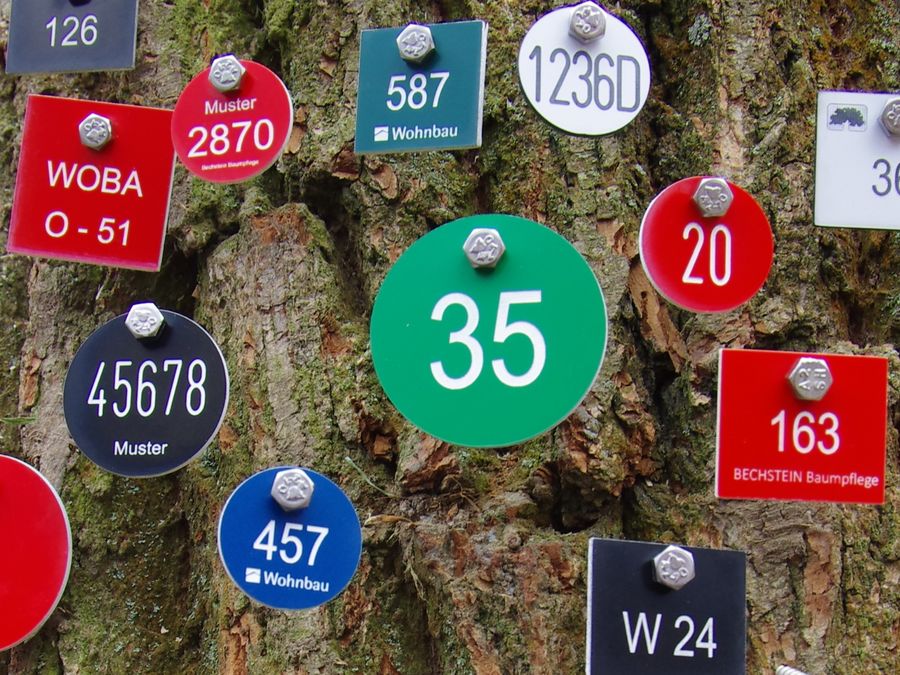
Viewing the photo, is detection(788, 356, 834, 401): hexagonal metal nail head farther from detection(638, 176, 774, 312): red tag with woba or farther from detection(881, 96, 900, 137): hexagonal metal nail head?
detection(881, 96, 900, 137): hexagonal metal nail head

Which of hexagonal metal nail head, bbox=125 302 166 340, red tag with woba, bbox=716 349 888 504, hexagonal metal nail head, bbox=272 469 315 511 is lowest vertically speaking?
hexagonal metal nail head, bbox=272 469 315 511

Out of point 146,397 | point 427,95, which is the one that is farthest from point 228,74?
point 146,397

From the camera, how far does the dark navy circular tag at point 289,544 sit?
7.47 ft

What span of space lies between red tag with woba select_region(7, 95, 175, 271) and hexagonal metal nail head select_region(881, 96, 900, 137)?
66.8 inches

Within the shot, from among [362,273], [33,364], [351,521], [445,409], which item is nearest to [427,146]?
[362,273]

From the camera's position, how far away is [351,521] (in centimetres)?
232

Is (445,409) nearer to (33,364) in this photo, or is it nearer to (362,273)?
(362,273)

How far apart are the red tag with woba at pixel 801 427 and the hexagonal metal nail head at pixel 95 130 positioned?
5.11 ft

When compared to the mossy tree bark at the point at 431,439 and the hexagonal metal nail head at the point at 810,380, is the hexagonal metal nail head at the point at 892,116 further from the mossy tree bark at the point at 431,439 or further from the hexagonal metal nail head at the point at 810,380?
the hexagonal metal nail head at the point at 810,380

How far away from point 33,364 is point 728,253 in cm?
179

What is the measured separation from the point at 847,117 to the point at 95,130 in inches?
70.1

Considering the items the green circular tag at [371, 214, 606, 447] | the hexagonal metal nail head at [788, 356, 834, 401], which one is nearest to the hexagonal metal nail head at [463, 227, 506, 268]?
the green circular tag at [371, 214, 606, 447]

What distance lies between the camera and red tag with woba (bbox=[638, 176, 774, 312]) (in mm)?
2375

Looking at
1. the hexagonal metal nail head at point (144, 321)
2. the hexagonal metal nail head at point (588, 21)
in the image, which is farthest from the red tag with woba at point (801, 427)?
the hexagonal metal nail head at point (144, 321)
